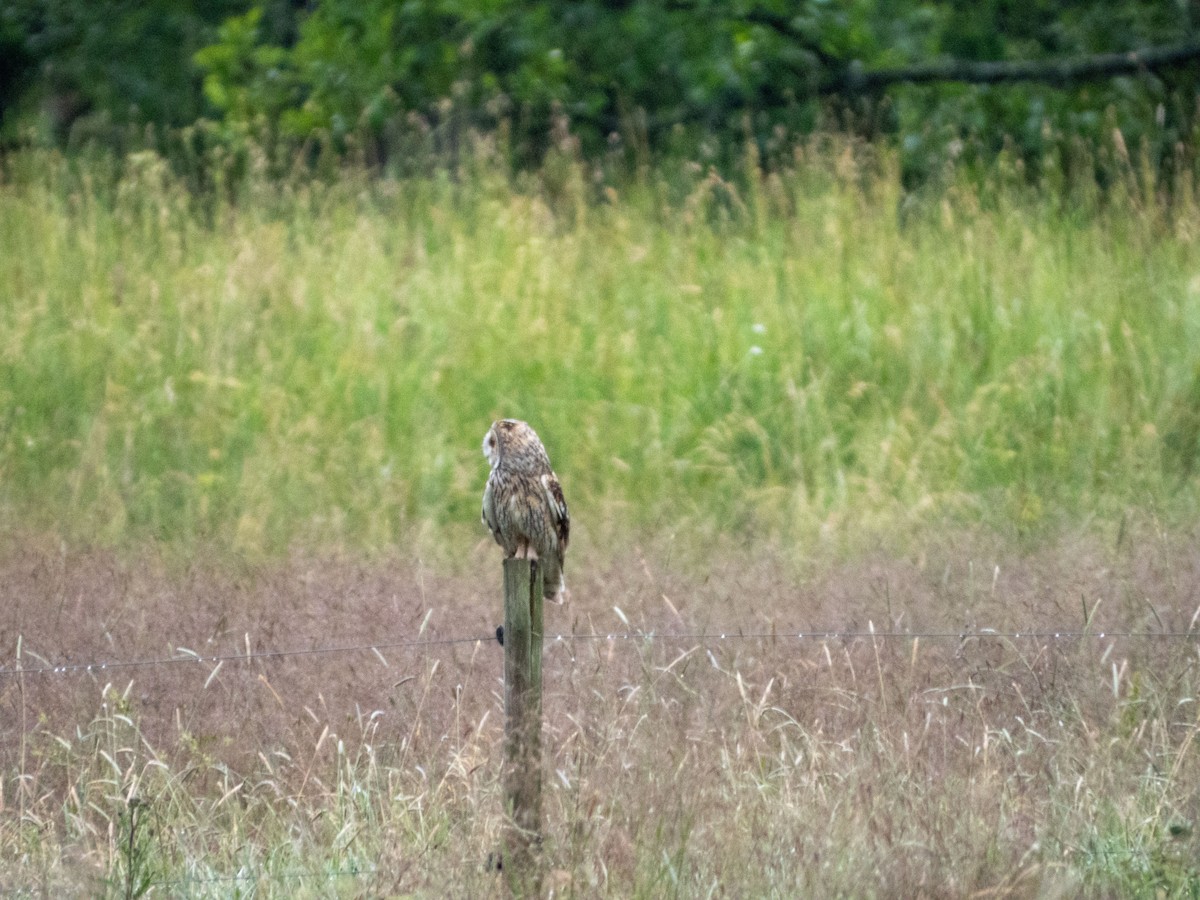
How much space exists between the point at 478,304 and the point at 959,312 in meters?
2.43

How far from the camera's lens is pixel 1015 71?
37.1 ft

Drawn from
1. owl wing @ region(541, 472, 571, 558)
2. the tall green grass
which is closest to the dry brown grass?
owl wing @ region(541, 472, 571, 558)

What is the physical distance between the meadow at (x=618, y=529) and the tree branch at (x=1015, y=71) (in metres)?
1.42

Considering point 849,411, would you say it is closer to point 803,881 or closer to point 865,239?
point 865,239

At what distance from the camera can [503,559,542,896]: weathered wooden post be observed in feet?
11.9

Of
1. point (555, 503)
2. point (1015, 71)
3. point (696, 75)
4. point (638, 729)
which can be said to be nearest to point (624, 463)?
point (555, 503)

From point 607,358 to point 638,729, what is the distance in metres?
3.67

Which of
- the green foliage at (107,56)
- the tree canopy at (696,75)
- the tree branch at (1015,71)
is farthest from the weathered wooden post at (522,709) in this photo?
the green foliage at (107,56)

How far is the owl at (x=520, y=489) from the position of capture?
4969mm

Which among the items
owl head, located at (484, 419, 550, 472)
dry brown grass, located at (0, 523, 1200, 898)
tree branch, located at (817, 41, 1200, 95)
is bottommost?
dry brown grass, located at (0, 523, 1200, 898)

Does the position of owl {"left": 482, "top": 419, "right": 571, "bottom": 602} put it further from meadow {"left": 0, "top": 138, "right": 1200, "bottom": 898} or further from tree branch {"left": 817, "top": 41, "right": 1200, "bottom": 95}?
tree branch {"left": 817, "top": 41, "right": 1200, "bottom": 95}

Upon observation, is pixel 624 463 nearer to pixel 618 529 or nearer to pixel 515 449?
pixel 618 529

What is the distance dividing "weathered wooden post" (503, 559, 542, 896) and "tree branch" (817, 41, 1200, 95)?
329 inches

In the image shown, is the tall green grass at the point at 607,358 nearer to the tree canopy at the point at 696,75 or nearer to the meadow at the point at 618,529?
the meadow at the point at 618,529
